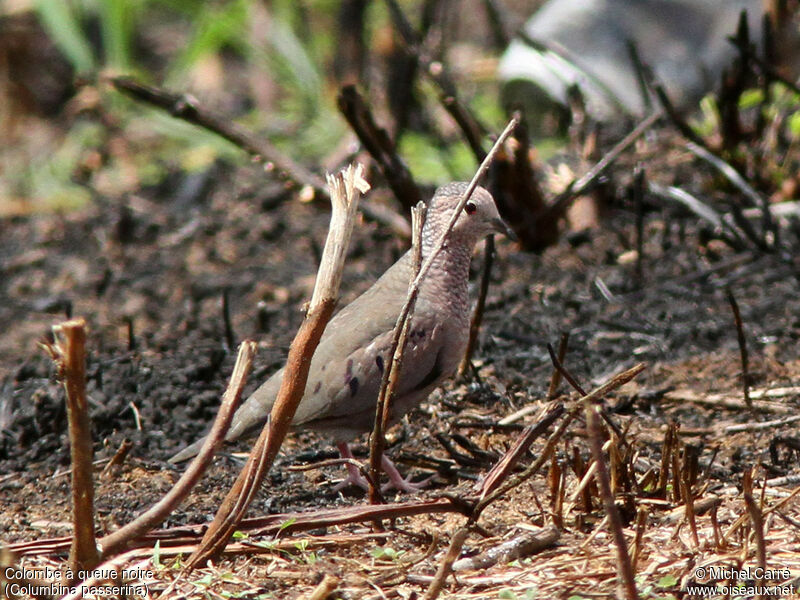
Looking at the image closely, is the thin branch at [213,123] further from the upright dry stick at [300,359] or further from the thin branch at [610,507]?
the thin branch at [610,507]

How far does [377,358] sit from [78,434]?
1.40 meters

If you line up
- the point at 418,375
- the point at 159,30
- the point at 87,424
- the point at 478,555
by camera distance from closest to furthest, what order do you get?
the point at 87,424 < the point at 478,555 < the point at 418,375 < the point at 159,30

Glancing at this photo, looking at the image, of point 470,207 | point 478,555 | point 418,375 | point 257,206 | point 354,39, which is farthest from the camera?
point 354,39

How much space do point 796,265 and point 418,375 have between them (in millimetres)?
2339

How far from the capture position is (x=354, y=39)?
845 centimetres

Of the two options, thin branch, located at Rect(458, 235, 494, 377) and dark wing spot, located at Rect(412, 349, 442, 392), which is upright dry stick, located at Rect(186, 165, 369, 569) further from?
thin branch, located at Rect(458, 235, 494, 377)

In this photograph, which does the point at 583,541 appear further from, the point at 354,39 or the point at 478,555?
the point at 354,39

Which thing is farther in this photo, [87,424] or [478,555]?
[478,555]

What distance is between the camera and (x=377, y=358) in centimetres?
382

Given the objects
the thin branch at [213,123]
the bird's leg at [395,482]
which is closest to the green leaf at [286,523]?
the bird's leg at [395,482]

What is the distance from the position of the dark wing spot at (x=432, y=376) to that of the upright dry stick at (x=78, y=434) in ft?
4.54

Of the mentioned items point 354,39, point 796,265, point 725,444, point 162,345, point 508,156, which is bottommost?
point 725,444

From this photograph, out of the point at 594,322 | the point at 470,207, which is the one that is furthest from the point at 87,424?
the point at 594,322

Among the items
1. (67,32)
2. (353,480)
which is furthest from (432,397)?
(67,32)
